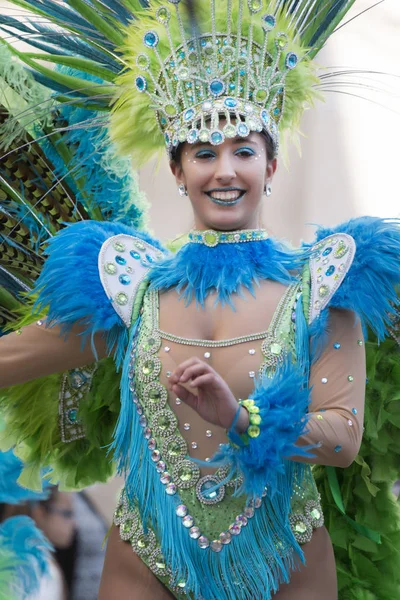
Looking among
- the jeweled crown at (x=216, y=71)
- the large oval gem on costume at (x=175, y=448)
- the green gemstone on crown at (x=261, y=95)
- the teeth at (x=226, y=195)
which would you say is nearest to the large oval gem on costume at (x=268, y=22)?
the jeweled crown at (x=216, y=71)

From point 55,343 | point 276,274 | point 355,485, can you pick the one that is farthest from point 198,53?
→ point 355,485

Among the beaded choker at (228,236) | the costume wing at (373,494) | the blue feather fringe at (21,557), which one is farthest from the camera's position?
the blue feather fringe at (21,557)

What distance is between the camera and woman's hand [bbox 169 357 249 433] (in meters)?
1.30

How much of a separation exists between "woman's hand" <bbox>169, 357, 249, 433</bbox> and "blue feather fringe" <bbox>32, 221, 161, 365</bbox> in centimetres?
37

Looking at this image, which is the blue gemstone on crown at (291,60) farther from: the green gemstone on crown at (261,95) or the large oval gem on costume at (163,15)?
the large oval gem on costume at (163,15)

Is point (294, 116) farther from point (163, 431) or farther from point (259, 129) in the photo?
point (163, 431)

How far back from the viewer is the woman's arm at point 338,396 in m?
1.45

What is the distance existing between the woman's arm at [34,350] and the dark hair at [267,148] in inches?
14.3

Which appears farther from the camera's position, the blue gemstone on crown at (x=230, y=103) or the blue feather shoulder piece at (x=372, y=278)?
the blue gemstone on crown at (x=230, y=103)

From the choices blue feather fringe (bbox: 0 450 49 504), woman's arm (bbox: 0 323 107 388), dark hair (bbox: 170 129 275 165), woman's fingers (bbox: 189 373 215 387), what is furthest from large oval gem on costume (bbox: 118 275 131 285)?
blue feather fringe (bbox: 0 450 49 504)

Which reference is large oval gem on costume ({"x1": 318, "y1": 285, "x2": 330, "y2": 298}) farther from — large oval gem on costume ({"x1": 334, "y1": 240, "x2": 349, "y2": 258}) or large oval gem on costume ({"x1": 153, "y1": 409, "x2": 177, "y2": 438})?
large oval gem on costume ({"x1": 153, "y1": 409, "x2": 177, "y2": 438})

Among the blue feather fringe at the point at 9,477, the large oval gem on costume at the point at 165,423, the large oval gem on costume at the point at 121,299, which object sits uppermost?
the large oval gem on costume at the point at 121,299

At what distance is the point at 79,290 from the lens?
1.67m

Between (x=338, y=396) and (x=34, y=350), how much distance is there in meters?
0.58
